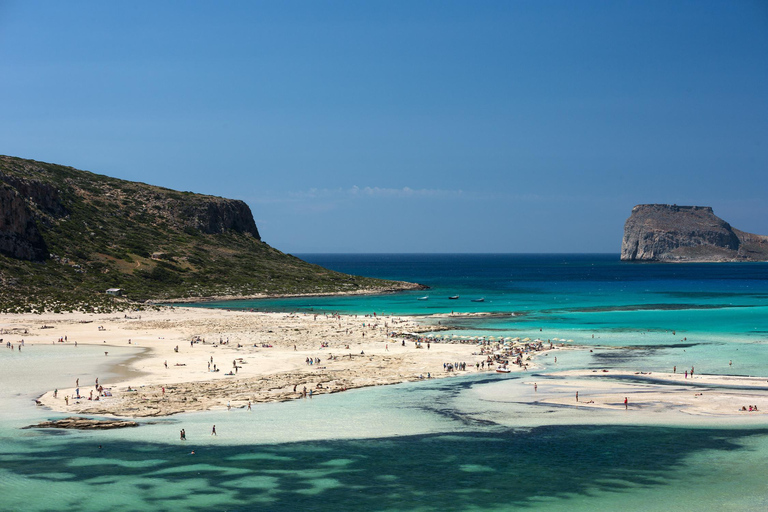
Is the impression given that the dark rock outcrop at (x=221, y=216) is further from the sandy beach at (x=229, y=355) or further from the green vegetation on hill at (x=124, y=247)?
the sandy beach at (x=229, y=355)

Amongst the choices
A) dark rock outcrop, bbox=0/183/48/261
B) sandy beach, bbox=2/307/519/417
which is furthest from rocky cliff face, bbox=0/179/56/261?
sandy beach, bbox=2/307/519/417

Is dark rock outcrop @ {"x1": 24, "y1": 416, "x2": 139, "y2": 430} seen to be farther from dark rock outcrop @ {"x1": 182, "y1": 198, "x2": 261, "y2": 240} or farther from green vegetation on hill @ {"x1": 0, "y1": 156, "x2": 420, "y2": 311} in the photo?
dark rock outcrop @ {"x1": 182, "y1": 198, "x2": 261, "y2": 240}

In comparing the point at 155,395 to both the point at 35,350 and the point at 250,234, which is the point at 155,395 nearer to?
the point at 35,350

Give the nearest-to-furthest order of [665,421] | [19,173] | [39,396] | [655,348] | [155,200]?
[665,421] → [39,396] → [655,348] → [19,173] → [155,200]

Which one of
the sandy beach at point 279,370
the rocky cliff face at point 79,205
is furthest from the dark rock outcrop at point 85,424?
the rocky cliff face at point 79,205

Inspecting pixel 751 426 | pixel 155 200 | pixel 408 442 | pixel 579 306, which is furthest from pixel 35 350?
pixel 155 200
